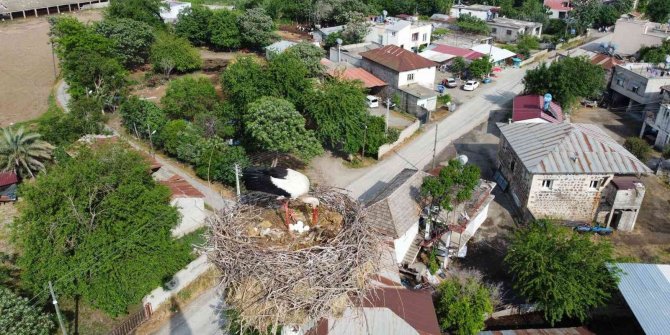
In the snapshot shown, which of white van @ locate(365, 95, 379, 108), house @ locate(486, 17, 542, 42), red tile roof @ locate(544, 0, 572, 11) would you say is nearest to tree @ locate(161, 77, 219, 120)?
white van @ locate(365, 95, 379, 108)

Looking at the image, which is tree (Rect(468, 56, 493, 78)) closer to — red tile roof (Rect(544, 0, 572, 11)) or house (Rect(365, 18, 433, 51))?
house (Rect(365, 18, 433, 51))

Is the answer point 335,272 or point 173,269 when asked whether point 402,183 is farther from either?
point 335,272

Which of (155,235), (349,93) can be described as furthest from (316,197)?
(349,93)

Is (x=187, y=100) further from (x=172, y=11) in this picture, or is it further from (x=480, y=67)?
(x=172, y=11)

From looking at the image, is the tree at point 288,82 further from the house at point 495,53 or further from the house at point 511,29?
the house at point 511,29

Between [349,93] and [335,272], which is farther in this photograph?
[349,93]

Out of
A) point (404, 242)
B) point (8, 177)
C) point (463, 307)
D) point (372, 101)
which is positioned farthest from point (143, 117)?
point (463, 307)
